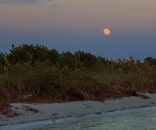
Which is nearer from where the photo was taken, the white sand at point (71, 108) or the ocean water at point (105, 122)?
the ocean water at point (105, 122)

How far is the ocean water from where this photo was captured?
10125 mm

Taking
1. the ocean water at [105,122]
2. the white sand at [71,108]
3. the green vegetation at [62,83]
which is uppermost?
the green vegetation at [62,83]

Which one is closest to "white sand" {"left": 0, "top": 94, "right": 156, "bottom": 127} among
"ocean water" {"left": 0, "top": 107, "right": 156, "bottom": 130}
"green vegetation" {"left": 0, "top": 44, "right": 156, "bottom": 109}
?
"ocean water" {"left": 0, "top": 107, "right": 156, "bottom": 130}

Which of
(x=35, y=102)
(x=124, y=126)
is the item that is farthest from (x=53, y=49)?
(x=124, y=126)

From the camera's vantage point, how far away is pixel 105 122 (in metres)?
11.2

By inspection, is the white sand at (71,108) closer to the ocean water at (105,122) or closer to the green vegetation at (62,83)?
the ocean water at (105,122)

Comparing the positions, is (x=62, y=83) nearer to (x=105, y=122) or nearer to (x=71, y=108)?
(x=71, y=108)

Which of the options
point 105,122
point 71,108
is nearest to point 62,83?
point 71,108

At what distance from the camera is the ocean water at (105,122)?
33.2 feet

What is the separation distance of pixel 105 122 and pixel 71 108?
146 centimetres

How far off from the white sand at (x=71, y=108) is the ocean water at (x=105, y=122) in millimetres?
299

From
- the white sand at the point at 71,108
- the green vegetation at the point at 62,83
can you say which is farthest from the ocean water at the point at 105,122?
the green vegetation at the point at 62,83

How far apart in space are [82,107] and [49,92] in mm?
1396

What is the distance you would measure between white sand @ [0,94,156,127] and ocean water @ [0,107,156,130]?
0.30 m
